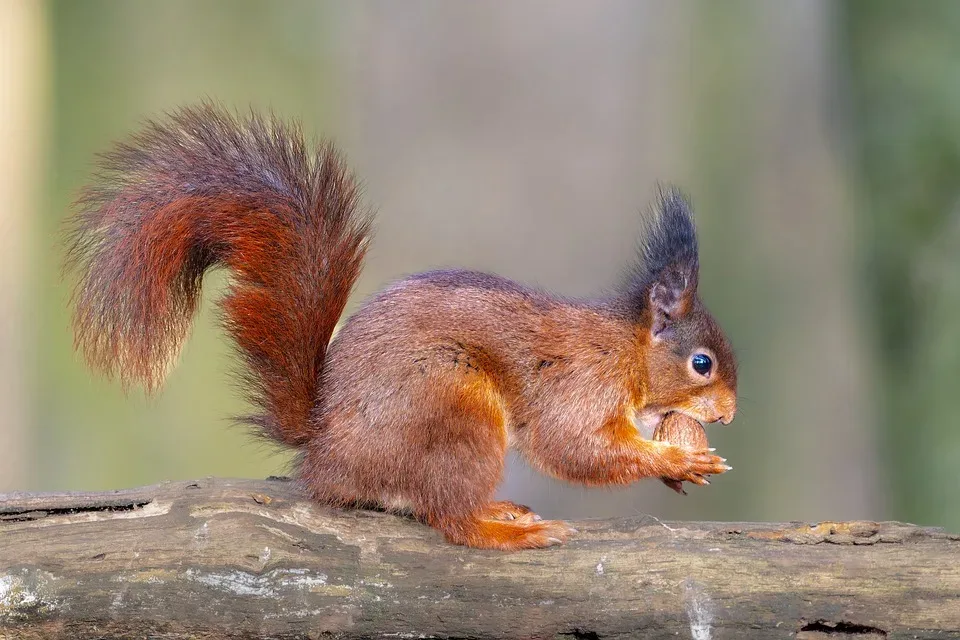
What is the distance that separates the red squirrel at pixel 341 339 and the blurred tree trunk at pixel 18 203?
1.21 m

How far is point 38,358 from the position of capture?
295 cm

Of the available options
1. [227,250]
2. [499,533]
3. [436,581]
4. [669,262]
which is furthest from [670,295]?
[227,250]

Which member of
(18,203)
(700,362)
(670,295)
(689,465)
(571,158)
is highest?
(571,158)

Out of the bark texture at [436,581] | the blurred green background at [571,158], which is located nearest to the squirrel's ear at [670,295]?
the bark texture at [436,581]

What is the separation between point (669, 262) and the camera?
1.78 meters

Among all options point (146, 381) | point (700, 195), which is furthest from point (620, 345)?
point (700, 195)

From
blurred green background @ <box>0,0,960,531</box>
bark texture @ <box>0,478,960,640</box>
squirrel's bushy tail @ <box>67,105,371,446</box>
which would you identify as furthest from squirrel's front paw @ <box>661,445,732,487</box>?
blurred green background @ <box>0,0,960,531</box>

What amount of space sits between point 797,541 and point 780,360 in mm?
2584

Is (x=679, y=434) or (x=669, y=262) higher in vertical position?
(x=669, y=262)

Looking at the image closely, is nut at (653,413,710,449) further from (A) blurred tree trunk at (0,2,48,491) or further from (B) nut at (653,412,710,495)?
(A) blurred tree trunk at (0,2,48,491)

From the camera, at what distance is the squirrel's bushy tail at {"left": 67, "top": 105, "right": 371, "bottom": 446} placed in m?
1.54

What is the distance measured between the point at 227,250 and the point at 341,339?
0.81ft

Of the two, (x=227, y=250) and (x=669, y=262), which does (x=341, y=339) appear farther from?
(x=669, y=262)

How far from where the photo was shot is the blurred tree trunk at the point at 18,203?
2637mm
